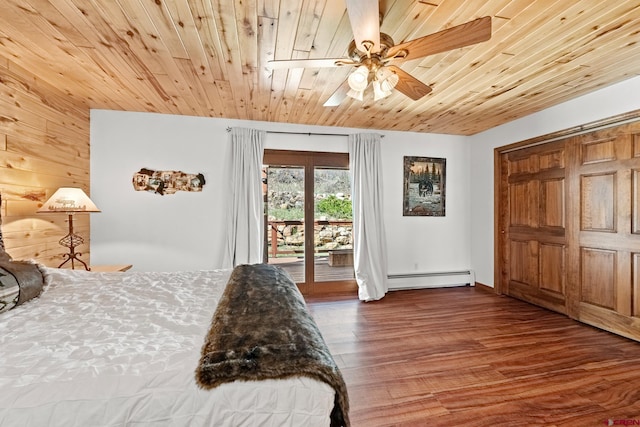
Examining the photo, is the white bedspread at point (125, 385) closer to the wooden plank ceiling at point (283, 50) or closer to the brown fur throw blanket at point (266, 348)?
the brown fur throw blanket at point (266, 348)

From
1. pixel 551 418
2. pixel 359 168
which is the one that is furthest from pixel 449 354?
pixel 359 168

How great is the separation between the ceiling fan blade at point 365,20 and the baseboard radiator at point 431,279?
3458 mm

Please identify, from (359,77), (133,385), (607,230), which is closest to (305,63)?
(359,77)

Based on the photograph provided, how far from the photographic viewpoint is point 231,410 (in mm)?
895

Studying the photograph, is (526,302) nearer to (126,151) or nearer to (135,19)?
(135,19)

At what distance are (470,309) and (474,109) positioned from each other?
246cm

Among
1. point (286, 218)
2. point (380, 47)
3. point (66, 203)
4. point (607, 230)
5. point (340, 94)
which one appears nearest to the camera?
point (380, 47)

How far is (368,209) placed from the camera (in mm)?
4121

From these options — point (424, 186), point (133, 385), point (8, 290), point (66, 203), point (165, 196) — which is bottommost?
point (133, 385)

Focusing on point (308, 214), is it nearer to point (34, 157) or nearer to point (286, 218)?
point (286, 218)

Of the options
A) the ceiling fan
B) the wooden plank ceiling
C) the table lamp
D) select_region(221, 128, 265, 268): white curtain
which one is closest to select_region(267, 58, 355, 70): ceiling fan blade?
the ceiling fan

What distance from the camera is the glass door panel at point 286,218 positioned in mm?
4105

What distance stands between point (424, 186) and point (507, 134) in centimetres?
130

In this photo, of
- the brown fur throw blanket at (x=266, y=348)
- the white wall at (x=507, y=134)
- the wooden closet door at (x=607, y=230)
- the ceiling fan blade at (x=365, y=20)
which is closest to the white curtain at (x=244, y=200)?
the brown fur throw blanket at (x=266, y=348)
